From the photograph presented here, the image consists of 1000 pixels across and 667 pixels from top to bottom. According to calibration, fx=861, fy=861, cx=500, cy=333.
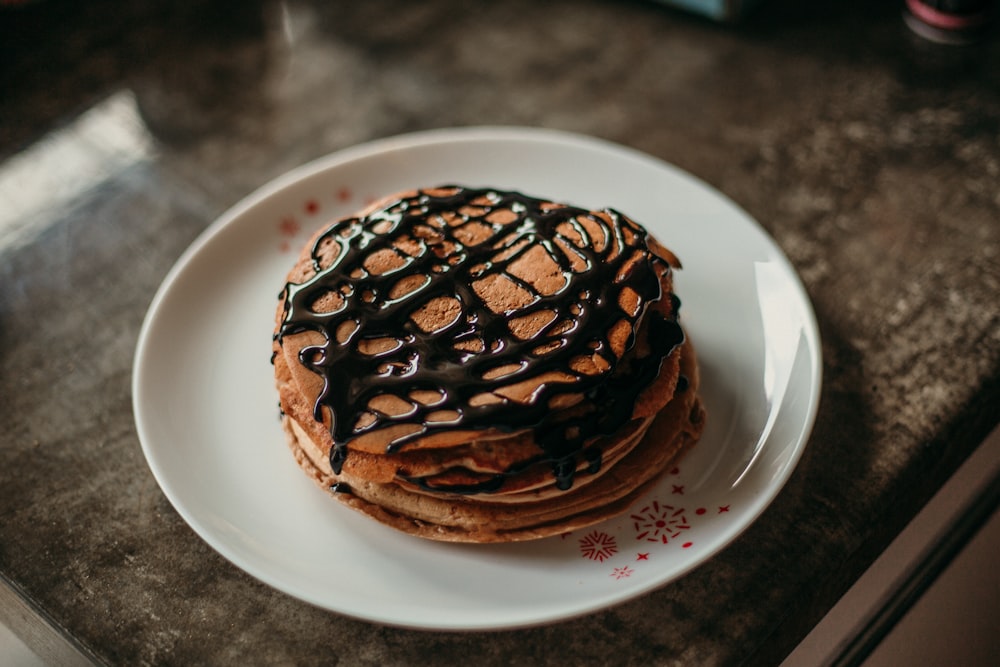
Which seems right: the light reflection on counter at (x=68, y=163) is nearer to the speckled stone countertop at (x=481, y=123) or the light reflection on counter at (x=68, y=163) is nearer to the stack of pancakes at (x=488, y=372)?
the speckled stone countertop at (x=481, y=123)

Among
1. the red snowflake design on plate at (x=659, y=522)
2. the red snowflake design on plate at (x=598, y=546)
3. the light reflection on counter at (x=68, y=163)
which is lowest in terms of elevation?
the red snowflake design on plate at (x=659, y=522)

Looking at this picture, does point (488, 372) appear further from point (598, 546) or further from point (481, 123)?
point (481, 123)

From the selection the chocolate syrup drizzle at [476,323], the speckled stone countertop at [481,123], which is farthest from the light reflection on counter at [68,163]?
the chocolate syrup drizzle at [476,323]

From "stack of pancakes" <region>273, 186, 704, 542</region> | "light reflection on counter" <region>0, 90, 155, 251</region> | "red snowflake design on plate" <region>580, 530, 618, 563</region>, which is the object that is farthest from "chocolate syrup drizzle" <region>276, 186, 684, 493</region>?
"light reflection on counter" <region>0, 90, 155, 251</region>

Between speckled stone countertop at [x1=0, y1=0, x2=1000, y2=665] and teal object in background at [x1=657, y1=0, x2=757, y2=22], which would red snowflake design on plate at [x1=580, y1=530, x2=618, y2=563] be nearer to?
speckled stone countertop at [x1=0, y1=0, x2=1000, y2=665]

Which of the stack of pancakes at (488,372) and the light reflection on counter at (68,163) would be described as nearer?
the stack of pancakes at (488,372)

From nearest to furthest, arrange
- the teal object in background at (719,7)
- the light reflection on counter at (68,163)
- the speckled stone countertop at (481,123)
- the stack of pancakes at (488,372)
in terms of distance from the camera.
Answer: the stack of pancakes at (488,372) < the speckled stone countertop at (481,123) < the light reflection on counter at (68,163) < the teal object in background at (719,7)
